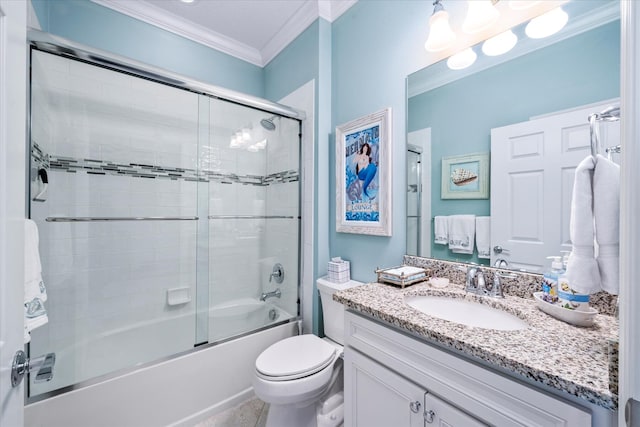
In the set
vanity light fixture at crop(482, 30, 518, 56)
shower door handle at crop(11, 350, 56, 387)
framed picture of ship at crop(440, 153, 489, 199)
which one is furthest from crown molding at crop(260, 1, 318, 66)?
shower door handle at crop(11, 350, 56, 387)

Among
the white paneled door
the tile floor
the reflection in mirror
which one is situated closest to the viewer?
the white paneled door

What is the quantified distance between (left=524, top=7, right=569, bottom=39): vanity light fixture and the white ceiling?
46.0 inches

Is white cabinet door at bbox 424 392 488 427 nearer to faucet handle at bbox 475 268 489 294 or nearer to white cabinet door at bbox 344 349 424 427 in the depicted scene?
white cabinet door at bbox 344 349 424 427

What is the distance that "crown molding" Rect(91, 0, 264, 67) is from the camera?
192 cm

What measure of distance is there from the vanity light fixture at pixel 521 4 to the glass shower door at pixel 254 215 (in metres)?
1.41

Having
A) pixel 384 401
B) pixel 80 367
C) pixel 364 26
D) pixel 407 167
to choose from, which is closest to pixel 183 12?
pixel 364 26

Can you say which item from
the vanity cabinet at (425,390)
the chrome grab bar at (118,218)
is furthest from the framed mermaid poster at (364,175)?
the chrome grab bar at (118,218)

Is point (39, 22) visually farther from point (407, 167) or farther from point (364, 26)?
point (407, 167)

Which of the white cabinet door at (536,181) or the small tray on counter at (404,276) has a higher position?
the white cabinet door at (536,181)

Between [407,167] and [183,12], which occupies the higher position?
[183,12]

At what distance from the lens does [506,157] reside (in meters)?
1.10

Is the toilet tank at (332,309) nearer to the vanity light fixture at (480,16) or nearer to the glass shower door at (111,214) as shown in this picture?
the glass shower door at (111,214)

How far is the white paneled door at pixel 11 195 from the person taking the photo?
53cm

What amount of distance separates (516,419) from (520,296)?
536mm
